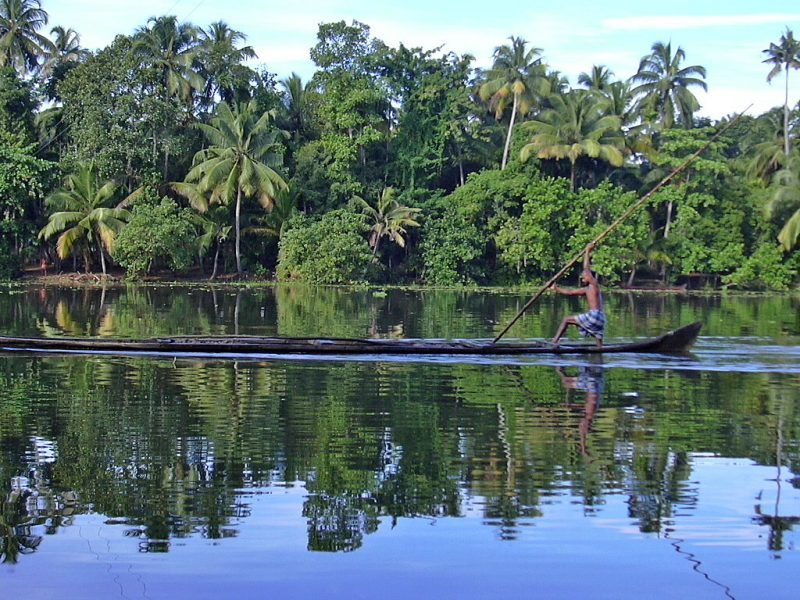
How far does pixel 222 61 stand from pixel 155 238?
789cm

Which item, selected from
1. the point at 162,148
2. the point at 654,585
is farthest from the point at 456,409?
the point at 162,148

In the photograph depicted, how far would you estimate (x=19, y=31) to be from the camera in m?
40.8

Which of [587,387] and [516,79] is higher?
[516,79]

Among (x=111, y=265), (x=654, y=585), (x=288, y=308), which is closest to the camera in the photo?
(x=654, y=585)

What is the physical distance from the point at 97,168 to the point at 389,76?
11704 mm

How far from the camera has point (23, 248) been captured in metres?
40.5

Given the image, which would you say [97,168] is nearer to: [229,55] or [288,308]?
[229,55]

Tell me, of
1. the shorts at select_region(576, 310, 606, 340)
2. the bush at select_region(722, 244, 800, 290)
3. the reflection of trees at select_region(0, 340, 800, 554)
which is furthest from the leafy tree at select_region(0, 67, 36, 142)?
the shorts at select_region(576, 310, 606, 340)

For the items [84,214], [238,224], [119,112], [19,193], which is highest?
[119,112]

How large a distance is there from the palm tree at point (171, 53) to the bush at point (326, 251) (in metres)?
6.17

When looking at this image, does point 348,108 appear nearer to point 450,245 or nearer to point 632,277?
point 450,245

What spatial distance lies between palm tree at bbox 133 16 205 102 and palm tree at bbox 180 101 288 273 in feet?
5.63

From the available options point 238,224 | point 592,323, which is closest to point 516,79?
point 238,224

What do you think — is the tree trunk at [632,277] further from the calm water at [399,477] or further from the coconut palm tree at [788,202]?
the calm water at [399,477]
